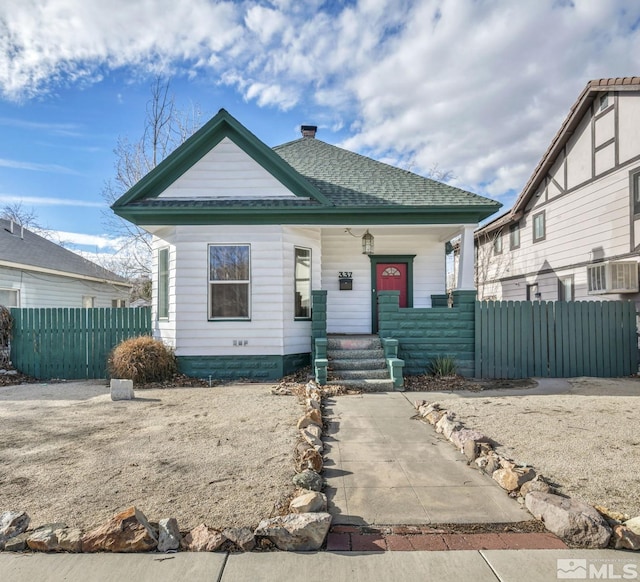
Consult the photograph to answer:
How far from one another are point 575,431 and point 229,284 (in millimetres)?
6862

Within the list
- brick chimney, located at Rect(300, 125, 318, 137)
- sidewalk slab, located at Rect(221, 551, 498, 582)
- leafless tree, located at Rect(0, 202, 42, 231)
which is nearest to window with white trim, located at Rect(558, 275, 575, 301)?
brick chimney, located at Rect(300, 125, 318, 137)

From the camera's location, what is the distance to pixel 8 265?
43.9 feet

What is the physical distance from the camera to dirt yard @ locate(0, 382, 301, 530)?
299cm

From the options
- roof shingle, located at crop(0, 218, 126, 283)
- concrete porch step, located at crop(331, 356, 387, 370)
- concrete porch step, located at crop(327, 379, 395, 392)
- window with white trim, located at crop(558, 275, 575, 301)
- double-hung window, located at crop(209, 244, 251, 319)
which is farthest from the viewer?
roof shingle, located at crop(0, 218, 126, 283)

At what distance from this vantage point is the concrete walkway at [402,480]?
115 inches

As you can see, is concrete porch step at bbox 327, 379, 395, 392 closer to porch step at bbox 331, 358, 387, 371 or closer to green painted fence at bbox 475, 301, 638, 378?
porch step at bbox 331, 358, 387, 371

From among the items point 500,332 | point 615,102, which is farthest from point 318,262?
point 615,102

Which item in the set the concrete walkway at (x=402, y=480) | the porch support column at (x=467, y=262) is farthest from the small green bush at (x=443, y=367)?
the concrete walkway at (x=402, y=480)

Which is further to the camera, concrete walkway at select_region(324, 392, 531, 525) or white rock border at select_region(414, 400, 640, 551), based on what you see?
concrete walkway at select_region(324, 392, 531, 525)

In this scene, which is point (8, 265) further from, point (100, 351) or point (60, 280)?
point (100, 351)

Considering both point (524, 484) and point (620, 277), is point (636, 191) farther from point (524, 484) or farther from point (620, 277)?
point (524, 484)

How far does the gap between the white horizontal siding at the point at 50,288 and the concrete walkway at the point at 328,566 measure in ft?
47.8

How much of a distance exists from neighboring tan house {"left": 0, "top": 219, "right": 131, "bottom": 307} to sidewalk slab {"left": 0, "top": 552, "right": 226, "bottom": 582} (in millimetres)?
14040

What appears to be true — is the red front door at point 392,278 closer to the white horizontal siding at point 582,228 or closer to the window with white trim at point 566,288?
the white horizontal siding at point 582,228
